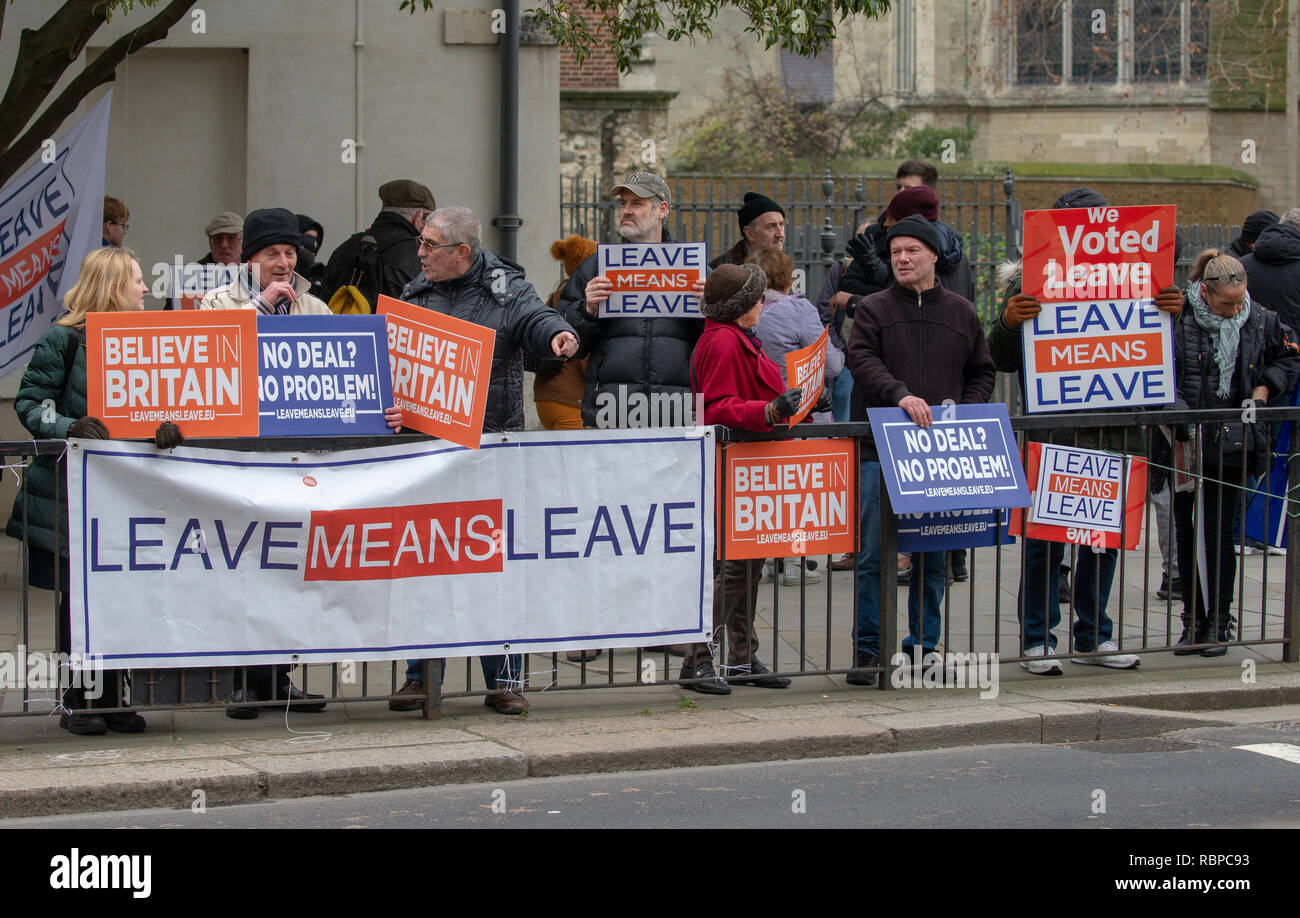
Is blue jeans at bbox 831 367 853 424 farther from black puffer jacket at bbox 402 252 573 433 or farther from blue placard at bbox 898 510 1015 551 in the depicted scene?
black puffer jacket at bbox 402 252 573 433

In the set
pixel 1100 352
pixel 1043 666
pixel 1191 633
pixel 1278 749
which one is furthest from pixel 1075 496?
pixel 1278 749

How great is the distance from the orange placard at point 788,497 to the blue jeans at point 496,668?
1.10 metres

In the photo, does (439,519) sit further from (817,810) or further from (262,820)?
(817,810)

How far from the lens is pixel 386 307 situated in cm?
717

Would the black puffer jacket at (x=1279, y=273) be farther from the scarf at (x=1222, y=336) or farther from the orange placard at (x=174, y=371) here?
the orange placard at (x=174, y=371)

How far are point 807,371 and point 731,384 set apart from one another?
0.39 meters

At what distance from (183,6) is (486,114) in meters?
3.32

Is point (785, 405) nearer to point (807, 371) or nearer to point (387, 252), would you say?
point (807, 371)

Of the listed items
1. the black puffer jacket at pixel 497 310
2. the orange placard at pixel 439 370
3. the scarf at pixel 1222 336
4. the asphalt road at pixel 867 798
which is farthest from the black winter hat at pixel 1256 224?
the orange placard at pixel 439 370

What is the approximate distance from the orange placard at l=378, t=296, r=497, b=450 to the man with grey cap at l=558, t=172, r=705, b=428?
0.99 metres

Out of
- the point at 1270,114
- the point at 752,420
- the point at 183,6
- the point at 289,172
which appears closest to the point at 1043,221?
the point at 752,420

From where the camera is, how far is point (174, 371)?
6.76 m

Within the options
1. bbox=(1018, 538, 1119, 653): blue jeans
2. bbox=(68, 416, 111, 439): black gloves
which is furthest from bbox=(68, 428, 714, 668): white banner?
bbox=(1018, 538, 1119, 653): blue jeans

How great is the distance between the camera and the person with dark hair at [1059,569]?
324 inches
